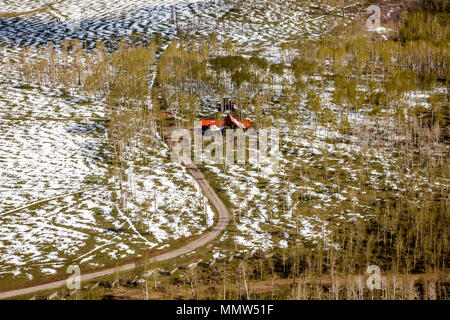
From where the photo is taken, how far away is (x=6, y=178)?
278 ft

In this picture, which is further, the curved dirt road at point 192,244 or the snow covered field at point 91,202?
the snow covered field at point 91,202

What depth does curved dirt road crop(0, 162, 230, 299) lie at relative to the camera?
178 ft

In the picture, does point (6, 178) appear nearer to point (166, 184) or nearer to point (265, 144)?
point (166, 184)

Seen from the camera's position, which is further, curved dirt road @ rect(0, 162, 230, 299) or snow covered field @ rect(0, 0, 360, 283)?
snow covered field @ rect(0, 0, 360, 283)

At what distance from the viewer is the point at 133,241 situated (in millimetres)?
66688

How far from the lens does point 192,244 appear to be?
66.3 metres

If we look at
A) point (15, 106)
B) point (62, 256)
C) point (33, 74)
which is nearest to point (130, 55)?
point (33, 74)

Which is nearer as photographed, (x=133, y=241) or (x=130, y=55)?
(x=133, y=241)

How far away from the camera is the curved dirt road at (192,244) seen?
54219 mm
